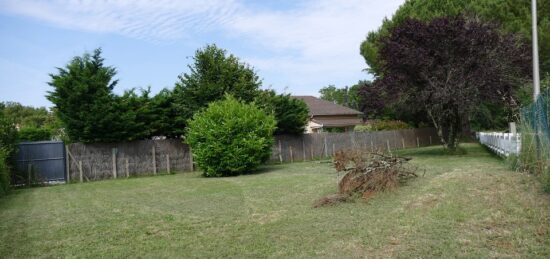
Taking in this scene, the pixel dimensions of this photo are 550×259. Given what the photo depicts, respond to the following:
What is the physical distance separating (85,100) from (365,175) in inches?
522

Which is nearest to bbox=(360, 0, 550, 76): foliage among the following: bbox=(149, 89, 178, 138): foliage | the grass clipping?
bbox=(149, 89, 178, 138): foliage

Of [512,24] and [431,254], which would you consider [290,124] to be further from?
[431,254]

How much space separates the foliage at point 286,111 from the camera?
79.0ft

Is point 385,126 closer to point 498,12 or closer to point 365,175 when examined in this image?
point 498,12

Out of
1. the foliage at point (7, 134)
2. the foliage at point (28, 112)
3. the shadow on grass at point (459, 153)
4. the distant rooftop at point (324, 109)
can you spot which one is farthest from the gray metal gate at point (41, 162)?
the foliage at point (28, 112)

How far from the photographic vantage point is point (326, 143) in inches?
1090

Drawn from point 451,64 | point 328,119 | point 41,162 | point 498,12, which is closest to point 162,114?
point 41,162

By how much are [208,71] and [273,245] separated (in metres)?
16.8

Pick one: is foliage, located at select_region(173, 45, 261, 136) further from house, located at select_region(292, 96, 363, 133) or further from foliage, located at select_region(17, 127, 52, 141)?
house, located at select_region(292, 96, 363, 133)

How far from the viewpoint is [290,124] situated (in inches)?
1000

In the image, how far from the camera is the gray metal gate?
17.9 m

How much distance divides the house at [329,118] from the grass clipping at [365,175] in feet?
103

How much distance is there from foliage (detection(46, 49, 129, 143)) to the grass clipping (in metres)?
12.0

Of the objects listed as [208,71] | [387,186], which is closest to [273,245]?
[387,186]
